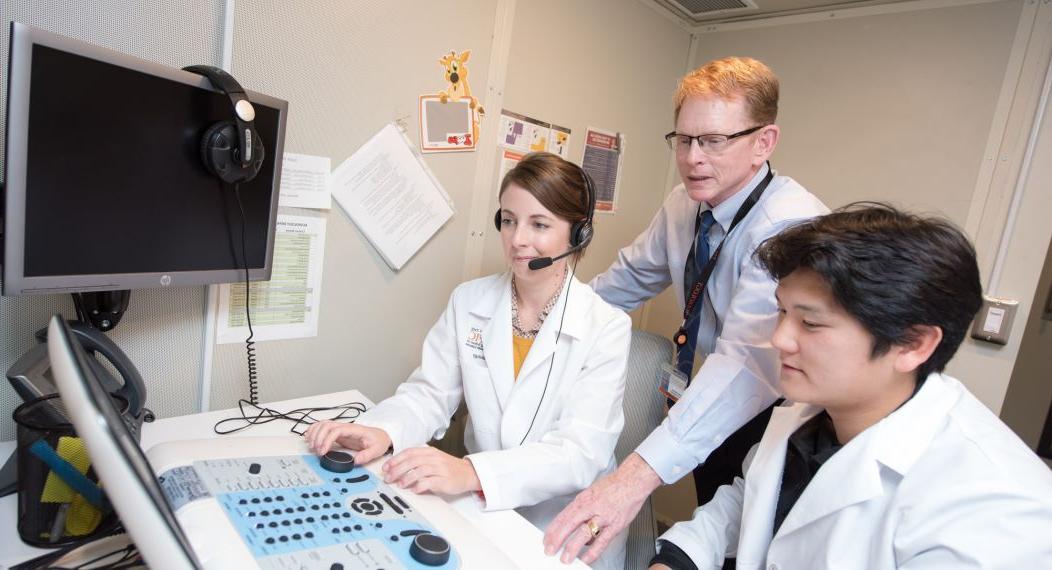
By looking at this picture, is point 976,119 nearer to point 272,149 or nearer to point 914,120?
point 914,120

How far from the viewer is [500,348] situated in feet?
4.36

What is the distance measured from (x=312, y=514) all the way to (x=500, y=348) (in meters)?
0.62

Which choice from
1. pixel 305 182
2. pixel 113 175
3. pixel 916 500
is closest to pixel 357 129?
pixel 305 182

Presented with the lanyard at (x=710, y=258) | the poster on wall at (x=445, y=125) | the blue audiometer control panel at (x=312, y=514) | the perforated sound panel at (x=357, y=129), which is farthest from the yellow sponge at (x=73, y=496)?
the lanyard at (x=710, y=258)

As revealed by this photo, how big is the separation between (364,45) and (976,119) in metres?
1.95

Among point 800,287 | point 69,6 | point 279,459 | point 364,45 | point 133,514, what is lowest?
point 279,459

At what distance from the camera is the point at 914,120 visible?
193cm

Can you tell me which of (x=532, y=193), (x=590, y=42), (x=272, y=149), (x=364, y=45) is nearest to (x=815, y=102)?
(x=590, y=42)

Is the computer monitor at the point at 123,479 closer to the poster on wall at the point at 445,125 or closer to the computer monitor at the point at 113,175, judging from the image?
the computer monitor at the point at 113,175

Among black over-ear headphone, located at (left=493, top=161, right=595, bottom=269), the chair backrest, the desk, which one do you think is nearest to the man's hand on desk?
the desk

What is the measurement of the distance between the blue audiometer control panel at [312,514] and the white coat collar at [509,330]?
0.44 metres

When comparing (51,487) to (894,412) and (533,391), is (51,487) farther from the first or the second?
(894,412)

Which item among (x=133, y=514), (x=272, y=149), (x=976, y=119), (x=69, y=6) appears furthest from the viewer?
(x=976, y=119)

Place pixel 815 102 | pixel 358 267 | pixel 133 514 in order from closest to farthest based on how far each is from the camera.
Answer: pixel 133 514
pixel 358 267
pixel 815 102
